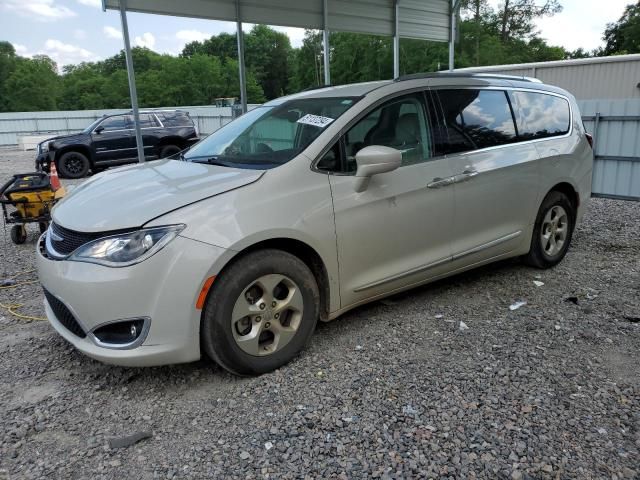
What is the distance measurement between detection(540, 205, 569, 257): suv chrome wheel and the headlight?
3489 mm

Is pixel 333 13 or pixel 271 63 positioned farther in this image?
pixel 271 63

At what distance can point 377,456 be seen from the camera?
2396 millimetres

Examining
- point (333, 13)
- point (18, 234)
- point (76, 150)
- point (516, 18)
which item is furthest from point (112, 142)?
point (516, 18)

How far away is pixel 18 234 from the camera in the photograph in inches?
265

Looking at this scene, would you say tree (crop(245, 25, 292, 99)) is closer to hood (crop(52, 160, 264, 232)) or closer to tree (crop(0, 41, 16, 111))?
tree (crop(0, 41, 16, 111))

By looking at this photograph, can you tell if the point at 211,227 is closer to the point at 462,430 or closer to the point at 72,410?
the point at 72,410

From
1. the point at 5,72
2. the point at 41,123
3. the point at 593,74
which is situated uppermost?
the point at 5,72

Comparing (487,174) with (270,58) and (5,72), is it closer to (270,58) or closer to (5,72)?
(5,72)

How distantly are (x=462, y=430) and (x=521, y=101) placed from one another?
313 centimetres

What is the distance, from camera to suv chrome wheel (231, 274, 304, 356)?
297 cm

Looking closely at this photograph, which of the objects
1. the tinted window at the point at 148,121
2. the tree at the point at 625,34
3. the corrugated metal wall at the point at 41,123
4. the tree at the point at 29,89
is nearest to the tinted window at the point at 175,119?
the tinted window at the point at 148,121

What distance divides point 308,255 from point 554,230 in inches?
111

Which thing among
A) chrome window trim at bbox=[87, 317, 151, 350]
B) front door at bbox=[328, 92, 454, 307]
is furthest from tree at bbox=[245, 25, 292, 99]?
chrome window trim at bbox=[87, 317, 151, 350]

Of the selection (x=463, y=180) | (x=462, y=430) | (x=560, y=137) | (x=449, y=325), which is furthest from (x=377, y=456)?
(x=560, y=137)
